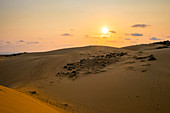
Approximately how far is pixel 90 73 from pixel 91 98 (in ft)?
8.24

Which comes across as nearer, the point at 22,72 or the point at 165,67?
the point at 165,67

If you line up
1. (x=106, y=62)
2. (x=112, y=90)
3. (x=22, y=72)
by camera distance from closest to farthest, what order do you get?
(x=112, y=90) → (x=106, y=62) → (x=22, y=72)

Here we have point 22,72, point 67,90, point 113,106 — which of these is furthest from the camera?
point 22,72

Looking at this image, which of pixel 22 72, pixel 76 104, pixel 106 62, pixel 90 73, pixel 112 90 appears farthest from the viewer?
pixel 22 72

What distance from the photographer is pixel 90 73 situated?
23.6 feet

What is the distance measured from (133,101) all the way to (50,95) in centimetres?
312

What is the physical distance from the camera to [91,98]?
15.5 ft

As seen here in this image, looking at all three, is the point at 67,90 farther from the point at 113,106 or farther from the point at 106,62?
the point at 106,62

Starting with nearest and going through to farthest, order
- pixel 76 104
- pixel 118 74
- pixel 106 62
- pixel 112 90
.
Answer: pixel 76 104 → pixel 112 90 → pixel 118 74 → pixel 106 62

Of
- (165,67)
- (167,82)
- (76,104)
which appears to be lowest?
(76,104)

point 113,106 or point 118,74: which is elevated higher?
point 118,74

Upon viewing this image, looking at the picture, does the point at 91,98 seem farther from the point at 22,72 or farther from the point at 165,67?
the point at 22,72

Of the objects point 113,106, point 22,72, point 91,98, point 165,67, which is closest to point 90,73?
point 91,98

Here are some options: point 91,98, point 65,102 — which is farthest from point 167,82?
point 65,102
